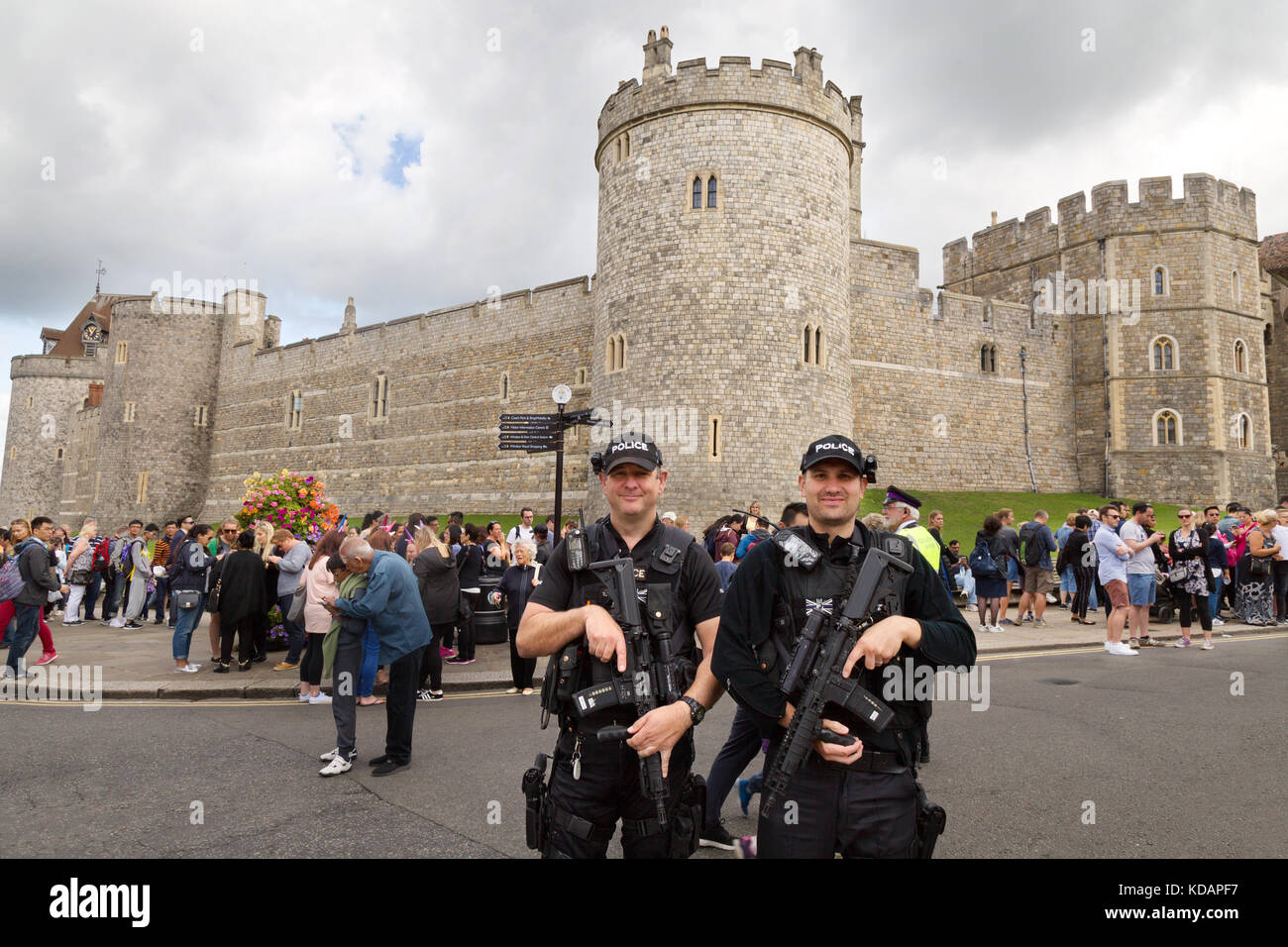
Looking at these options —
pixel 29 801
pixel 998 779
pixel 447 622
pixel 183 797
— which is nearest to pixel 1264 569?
pixel 998 779

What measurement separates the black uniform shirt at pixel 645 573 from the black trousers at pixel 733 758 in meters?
1.55

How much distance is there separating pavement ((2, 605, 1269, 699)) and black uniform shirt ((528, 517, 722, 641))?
4624 millimetres

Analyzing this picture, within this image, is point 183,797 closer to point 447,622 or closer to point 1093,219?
point 447,622

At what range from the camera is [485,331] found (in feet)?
104

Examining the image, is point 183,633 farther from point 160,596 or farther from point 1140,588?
point 1140,588

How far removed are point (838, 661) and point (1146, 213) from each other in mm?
31837

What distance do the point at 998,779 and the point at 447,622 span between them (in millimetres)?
5200

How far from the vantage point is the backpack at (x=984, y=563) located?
36.7ft

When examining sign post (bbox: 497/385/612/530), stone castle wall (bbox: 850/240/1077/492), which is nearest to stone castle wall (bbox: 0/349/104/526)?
sign post (bbox: 497/385/612/530)

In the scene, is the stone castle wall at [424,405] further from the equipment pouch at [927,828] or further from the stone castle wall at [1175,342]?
the equipment pouch at [927,828]

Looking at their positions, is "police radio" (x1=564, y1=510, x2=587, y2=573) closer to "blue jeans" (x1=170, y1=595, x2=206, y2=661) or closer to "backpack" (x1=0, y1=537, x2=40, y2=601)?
"blue jeans" (x1=170, y1=595, x2=206, y2=661)

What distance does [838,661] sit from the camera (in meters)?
2.35

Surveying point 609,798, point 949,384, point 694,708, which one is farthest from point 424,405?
point 694,708
